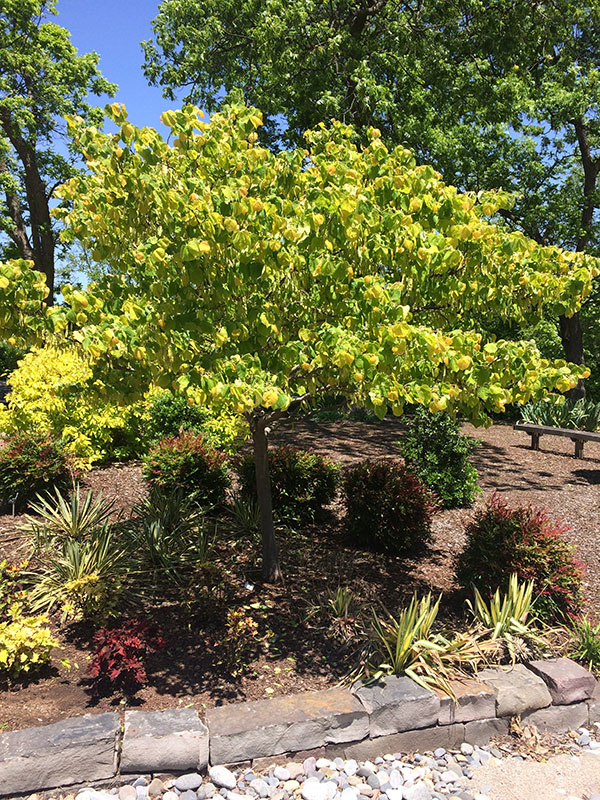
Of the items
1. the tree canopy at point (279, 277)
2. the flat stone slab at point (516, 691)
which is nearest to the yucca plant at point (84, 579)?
the tree canopy at point (279, 277)

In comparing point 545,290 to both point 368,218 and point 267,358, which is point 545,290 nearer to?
point 368,218

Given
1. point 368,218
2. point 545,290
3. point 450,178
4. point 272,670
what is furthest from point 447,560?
point 450,178

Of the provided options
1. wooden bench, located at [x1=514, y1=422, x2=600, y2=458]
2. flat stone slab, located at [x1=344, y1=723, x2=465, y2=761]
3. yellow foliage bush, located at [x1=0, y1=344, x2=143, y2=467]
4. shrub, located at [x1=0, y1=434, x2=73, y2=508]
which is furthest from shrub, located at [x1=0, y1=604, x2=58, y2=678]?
wooden bench, located at [x1=514, y1=422, x2=600, y2=458]

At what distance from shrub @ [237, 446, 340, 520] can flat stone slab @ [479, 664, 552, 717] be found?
9.98ft

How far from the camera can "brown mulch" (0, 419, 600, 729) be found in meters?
4.01

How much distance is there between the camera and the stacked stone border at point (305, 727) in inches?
132

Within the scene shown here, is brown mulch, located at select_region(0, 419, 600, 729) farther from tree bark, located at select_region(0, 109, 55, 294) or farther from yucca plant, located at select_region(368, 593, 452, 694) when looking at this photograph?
tree bark, located at select_region(0, 109, 55, 294)

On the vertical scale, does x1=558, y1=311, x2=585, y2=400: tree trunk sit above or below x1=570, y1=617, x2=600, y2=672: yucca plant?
above

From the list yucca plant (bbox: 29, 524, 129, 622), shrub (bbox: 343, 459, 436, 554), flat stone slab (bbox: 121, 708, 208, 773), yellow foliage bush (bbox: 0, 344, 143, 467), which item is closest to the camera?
flat stone slab (bbox: 121, 708, 208, 773)

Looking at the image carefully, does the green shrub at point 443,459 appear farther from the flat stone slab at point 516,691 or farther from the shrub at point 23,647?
the shrub at point 23,647

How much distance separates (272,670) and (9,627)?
1.87 metres

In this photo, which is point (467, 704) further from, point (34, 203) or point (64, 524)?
point (34, 203)

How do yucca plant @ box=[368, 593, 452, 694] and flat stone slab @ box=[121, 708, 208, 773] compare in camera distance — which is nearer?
flat stone slab @ box=[121, 708, 208, 773]

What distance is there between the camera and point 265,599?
5.27 meters
